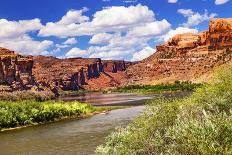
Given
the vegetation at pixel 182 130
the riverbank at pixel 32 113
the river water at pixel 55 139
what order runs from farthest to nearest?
the riverbank at pixel 32 113 → the river water at pixel 55 139 → the vegetation at pixel 182 130

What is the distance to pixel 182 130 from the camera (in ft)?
72.8

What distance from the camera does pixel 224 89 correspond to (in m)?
46.8

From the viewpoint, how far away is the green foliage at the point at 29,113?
81269 millimetres

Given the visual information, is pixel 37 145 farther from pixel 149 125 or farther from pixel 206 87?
pixel 149 125

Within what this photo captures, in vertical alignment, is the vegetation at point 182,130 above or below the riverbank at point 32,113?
above

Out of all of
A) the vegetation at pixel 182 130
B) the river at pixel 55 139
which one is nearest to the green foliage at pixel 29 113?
the river at pixel 55 139

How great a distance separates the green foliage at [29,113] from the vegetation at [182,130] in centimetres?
4358

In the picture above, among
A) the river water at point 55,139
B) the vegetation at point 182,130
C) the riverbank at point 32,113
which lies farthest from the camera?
the riverbank at point 32,113

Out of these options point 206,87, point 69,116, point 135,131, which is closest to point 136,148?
point 135,131

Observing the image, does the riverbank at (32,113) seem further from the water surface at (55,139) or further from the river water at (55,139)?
the water surface at (55,139)

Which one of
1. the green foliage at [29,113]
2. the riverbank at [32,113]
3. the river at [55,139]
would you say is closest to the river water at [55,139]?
the river at [55,139]

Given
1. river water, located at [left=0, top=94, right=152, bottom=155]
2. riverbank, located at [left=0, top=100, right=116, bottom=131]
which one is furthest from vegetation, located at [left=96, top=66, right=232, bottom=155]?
riverbank, located at [left=0, top=100, right=116, bottom=131]

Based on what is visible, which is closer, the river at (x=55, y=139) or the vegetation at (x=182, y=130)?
the vegetation at (x=182, y=130)

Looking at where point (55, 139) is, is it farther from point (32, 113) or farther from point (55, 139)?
point (32, 113)
